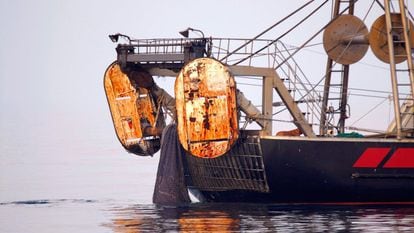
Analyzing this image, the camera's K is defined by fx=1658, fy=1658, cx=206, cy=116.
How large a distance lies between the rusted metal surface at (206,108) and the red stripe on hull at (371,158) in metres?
3.18

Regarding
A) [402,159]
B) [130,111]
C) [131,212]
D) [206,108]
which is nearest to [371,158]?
[402,159]

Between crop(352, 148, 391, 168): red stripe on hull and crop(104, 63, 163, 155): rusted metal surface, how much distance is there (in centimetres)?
676

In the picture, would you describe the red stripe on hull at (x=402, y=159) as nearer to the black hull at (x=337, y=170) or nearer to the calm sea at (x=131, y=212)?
the black hull at (x=337, y=170)

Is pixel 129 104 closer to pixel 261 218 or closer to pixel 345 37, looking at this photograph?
pixel 345 37

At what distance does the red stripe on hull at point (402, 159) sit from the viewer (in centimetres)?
4147

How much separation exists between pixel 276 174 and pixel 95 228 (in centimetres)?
552

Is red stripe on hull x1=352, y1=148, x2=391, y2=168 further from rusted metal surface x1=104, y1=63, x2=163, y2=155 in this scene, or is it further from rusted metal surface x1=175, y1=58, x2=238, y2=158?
rusted metal surface x1=104, y1=63, x2=163, y2=155

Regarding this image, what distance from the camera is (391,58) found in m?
41.6

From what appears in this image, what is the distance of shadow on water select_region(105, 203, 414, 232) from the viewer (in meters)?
37.7

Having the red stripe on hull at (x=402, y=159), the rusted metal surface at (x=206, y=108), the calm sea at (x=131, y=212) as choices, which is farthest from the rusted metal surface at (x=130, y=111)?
the red stripe on hull at (x=402, y=159)

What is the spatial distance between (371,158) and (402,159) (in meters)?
0.79

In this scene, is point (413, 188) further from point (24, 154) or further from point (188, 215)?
point (24, 154)

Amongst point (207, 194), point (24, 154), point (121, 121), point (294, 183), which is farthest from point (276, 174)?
point (24, 154)

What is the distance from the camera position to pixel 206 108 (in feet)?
137
